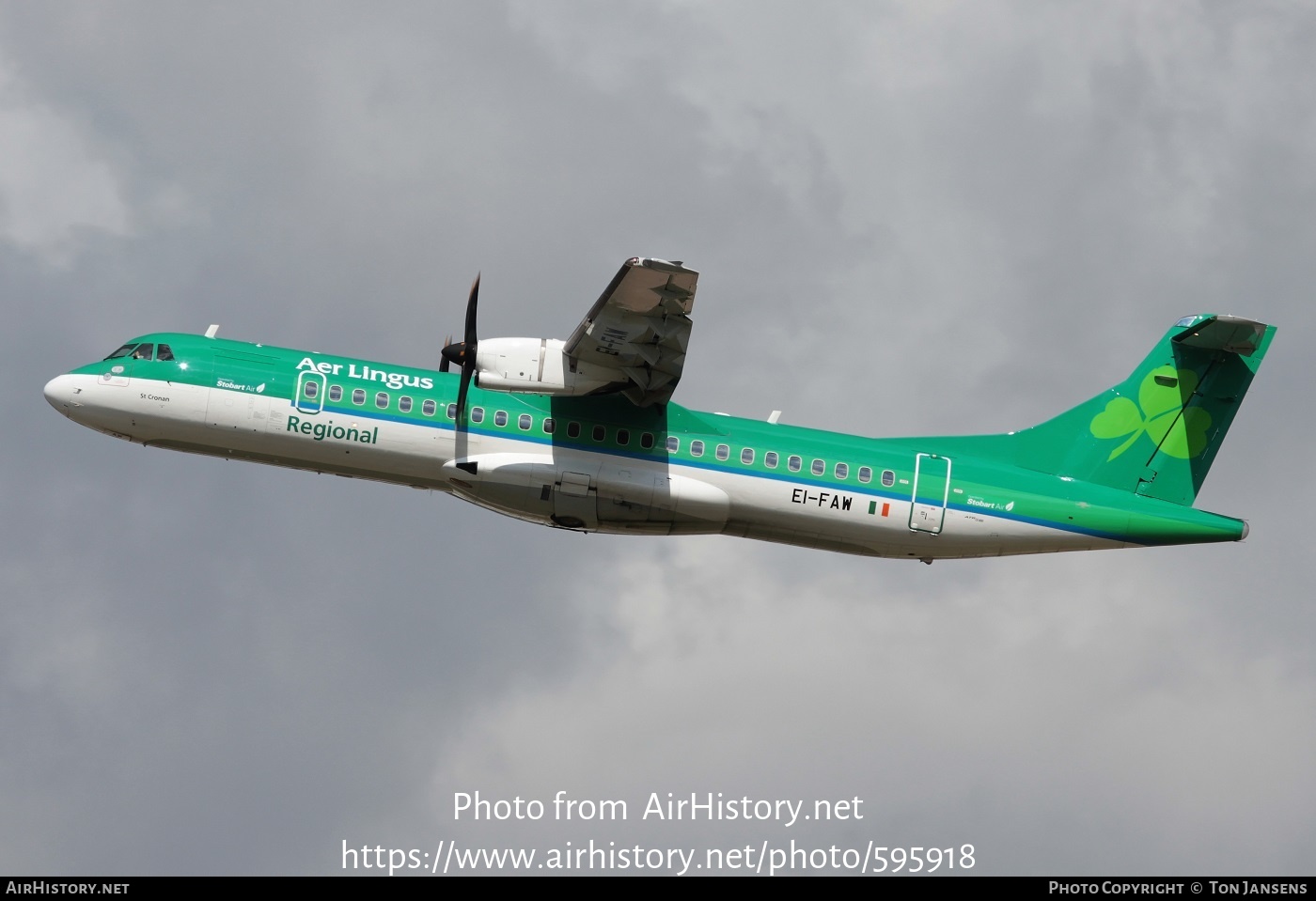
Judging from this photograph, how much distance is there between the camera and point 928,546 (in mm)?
32969

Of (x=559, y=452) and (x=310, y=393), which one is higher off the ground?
(x=310, y=393)

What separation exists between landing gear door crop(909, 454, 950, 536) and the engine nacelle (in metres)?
6.97

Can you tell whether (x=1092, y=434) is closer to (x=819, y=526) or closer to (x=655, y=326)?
(x=819, y=526)

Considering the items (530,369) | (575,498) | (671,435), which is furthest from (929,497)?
(530,369)

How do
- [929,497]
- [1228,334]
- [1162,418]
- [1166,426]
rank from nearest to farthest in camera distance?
1. [929,497]
2. [1228,334]
3. [1166,426]
4. [1162,418]

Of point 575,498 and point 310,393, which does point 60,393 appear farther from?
point 575,498

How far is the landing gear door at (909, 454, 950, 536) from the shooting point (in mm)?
32625

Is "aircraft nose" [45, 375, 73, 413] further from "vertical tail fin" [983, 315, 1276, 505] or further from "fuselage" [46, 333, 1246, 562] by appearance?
"vertical tail fin" [983, 315, 1276, 505]

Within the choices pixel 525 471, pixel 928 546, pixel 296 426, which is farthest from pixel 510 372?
pixel 928 546

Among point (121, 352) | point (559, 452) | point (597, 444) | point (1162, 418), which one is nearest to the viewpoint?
point (559, 452)

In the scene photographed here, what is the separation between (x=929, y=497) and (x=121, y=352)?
1688cm

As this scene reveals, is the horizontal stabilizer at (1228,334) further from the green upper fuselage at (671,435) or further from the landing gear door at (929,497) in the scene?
the landing gear door at (929,497)

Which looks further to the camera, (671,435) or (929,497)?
(929,497)

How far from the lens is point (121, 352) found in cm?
3200
